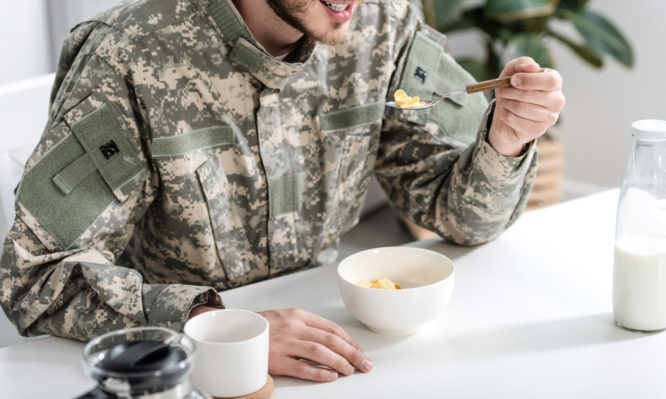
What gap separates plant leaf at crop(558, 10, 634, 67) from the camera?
2.99m

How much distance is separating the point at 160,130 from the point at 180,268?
281mm

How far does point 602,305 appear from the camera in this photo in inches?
47.7

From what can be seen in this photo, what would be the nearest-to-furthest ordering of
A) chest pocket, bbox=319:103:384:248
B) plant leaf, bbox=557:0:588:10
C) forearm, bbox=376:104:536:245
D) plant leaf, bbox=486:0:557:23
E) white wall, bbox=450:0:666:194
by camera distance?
forearm, bbox=376:104:536:245, chest pocket, bbox=319:103:384:248, plant leaf, bbox=486:0:557:23, plant leaf, bbox=557:0:588:10, white wall, bbox=450:0:666:194

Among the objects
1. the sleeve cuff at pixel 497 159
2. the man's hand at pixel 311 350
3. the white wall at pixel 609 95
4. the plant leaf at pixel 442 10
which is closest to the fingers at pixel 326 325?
the man's hand at pixel 311 350

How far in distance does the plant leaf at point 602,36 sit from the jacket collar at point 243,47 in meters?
1.98

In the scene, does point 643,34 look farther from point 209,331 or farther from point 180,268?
point 209,331

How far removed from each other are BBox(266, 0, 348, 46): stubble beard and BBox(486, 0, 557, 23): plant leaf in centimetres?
167

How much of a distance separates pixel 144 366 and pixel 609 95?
3.14 meters

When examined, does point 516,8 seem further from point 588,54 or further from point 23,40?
point 23,40

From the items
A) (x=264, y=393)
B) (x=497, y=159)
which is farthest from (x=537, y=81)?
(x=264, y=393)

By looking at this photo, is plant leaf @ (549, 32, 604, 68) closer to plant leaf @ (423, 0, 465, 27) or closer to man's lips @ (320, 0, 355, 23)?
plant leaf @ (423, 0, 465, 27)

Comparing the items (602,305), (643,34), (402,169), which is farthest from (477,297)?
(643,34)

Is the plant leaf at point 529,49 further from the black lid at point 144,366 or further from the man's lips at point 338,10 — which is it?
the black lid at point 144,366

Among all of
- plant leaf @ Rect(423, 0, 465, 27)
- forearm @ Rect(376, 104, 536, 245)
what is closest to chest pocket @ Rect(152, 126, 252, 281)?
forearm @ Rect(376, 104, 536, 245)
